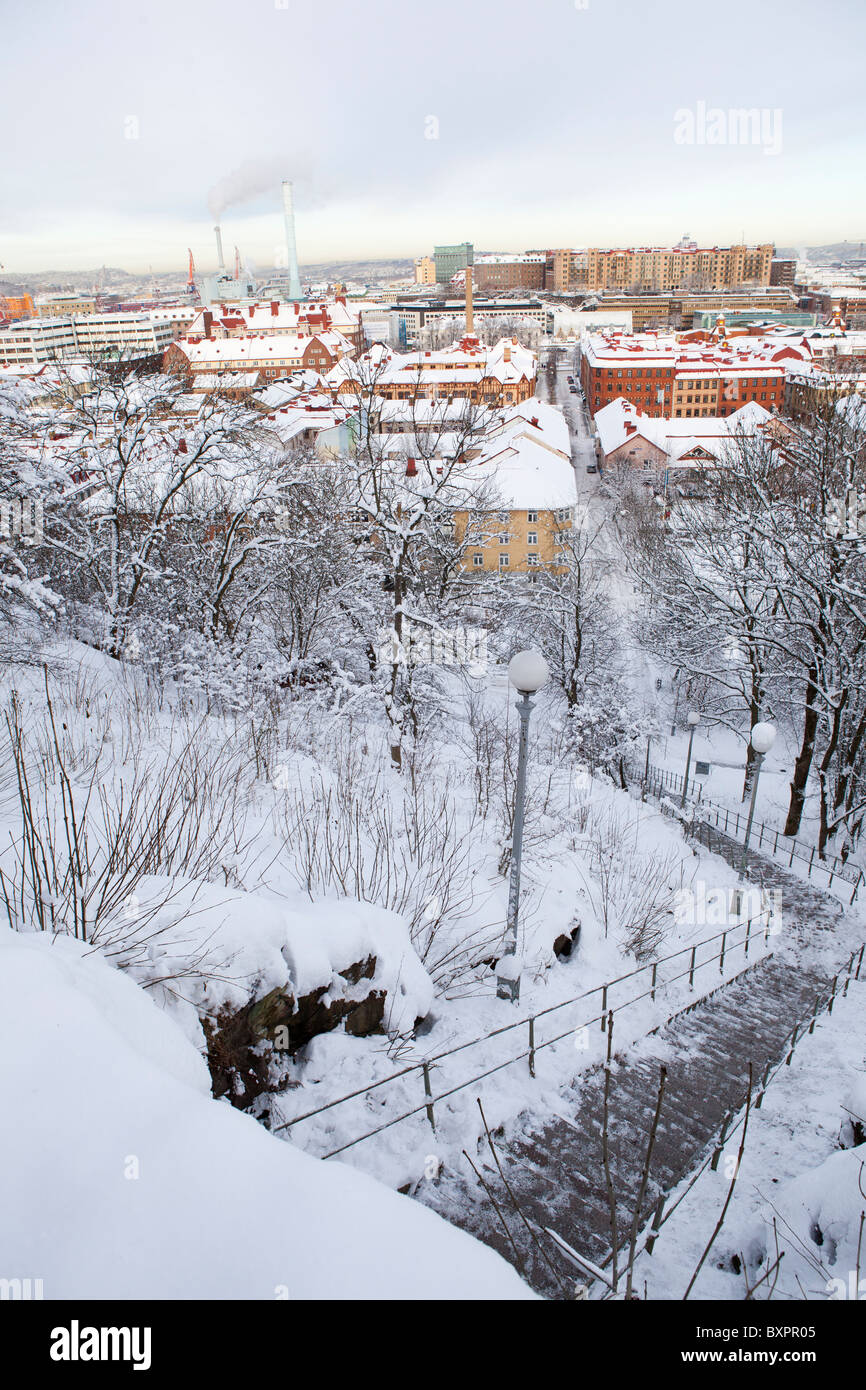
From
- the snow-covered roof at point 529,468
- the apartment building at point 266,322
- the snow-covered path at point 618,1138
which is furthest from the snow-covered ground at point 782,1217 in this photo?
the apartment building at point 266,322

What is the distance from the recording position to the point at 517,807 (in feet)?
20.5

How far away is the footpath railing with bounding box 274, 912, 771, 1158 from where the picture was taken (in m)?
4.54

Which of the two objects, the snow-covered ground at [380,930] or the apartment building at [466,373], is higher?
the apartment building at [466,373]

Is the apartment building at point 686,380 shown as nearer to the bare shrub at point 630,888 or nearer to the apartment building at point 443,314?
the apartment building at point 443,314

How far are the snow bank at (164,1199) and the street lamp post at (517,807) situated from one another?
150 inches

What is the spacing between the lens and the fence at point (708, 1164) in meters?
3.72

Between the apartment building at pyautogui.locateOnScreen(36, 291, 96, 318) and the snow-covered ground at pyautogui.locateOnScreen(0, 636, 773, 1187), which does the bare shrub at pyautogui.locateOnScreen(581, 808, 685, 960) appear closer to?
the snow-covered ground at pyautogui.locateOnScreen(0, 636, 773, 1187)

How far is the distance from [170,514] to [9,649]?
5.92 meters

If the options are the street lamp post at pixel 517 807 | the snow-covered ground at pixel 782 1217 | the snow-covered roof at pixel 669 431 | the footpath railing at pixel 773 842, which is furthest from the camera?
the snow-covered roof at pixel 669 431

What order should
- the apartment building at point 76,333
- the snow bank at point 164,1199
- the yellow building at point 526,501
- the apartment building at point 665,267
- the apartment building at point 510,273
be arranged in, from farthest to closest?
1. the apartment building at point 510,273
2. the apartment building at point 665,267
3. the apartment building at point 76,333
4. the yellow building at point 526,501
5. the snow bank at point 164,1199

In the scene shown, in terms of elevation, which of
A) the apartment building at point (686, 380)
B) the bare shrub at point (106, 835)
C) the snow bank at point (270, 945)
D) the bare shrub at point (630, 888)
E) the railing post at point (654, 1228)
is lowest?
the bare shrub at point (630, 888)

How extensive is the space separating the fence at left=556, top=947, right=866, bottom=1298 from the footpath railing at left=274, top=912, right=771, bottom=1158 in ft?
2.84

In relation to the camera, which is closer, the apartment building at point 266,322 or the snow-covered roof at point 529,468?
the snow-covered roof at point 529,468
